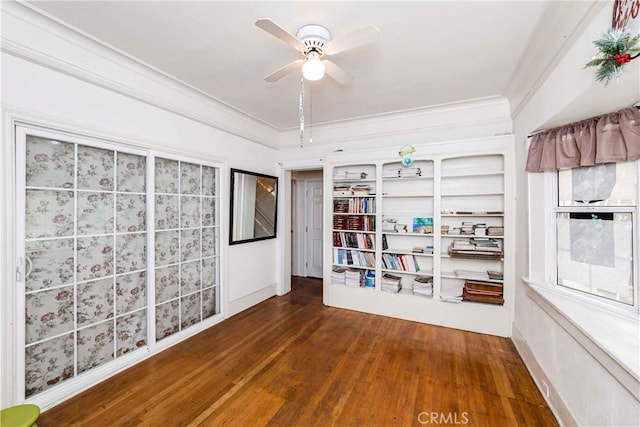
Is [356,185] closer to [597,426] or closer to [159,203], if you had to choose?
[159,203]

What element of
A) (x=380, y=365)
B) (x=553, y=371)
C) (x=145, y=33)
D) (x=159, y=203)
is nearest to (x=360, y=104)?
(x=145, y=33)

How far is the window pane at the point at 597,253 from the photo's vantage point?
166 centimetres

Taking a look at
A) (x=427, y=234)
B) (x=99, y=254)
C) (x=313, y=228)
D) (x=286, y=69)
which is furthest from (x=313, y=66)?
(x=313, y=228)

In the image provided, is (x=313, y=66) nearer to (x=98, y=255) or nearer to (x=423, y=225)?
(x=98, y=255)

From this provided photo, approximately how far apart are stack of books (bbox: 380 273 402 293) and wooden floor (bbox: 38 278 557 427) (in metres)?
0.51

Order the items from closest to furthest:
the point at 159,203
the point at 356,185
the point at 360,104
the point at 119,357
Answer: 1. the point at 119,357
2. the point at 159,203
3. the point at 360,104
4. the point at 356,185

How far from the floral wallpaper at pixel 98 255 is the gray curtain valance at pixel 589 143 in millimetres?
3440

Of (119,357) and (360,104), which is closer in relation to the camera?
(119,357)

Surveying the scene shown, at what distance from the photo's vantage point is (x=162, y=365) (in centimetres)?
239

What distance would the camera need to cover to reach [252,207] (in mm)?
3789

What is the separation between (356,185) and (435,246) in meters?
1.41

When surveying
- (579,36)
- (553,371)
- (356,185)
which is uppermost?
(579,36)

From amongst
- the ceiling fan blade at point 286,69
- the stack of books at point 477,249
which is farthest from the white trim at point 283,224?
the stack of books at point 477,249

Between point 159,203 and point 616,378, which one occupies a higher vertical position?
point 159,203
